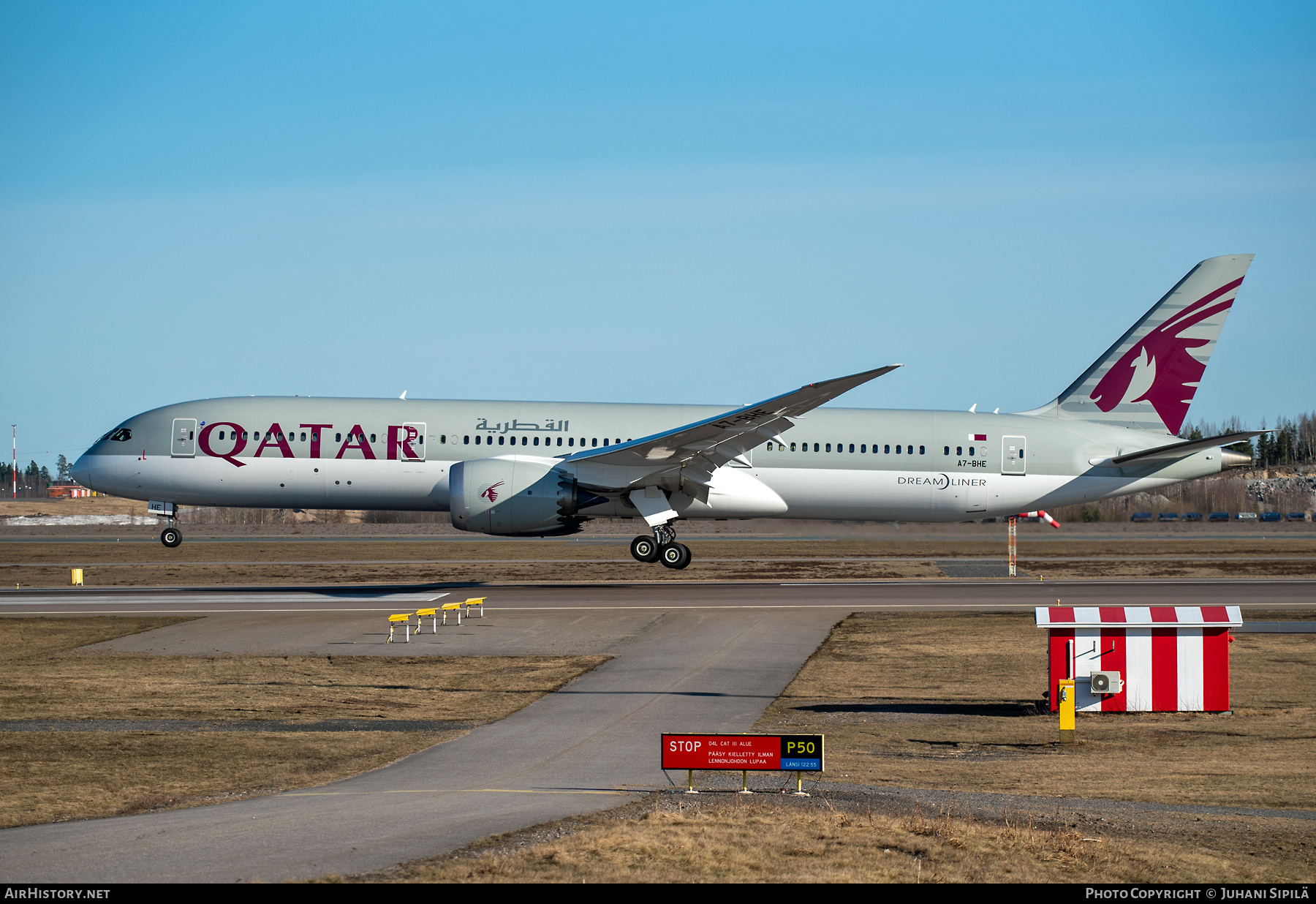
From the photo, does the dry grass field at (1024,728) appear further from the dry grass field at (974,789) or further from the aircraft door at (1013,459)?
the aircraft door at (1013,459)

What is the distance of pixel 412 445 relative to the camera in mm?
35531

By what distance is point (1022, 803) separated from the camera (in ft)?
34.8

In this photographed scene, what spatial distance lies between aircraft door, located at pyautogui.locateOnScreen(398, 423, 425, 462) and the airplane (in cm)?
6

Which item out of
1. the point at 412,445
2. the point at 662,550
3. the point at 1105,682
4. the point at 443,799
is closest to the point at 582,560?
the point at 662,550

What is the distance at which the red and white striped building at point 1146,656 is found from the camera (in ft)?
53.8

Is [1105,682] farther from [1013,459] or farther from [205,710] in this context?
[1013,459]

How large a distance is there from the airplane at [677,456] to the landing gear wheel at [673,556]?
0.20ft

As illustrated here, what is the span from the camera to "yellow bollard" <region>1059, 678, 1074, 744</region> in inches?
563

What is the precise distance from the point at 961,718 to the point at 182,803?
10.3m

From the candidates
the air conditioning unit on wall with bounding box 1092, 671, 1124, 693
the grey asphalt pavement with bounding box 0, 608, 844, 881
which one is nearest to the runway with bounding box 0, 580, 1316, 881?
Result: the grey asphalt pavement with bounding box 0, 608, 844, 881

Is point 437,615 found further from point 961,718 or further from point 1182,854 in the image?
point 1182,854

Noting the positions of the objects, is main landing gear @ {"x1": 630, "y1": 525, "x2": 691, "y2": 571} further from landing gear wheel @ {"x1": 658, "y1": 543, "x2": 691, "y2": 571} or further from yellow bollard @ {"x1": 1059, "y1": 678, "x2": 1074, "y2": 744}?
yellow bollard @ {"x1": 1059, "y1": 678, "x2": 1074, "y2": 744}

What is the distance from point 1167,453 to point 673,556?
16.4 m
